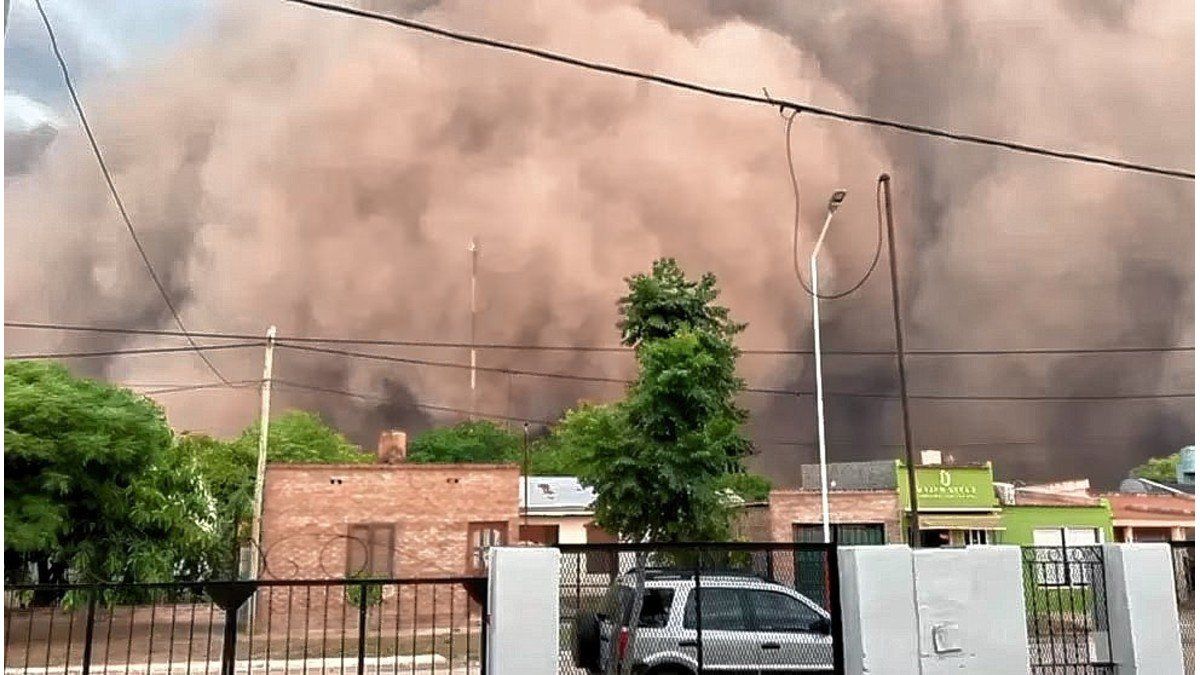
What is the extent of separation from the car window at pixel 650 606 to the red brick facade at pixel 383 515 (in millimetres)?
13306

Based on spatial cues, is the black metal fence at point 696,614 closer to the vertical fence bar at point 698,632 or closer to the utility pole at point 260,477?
the vertical fence bar at point 698,632

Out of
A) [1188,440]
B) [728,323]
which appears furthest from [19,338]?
[1188,440]

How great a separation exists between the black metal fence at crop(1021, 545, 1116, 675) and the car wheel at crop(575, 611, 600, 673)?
434cm

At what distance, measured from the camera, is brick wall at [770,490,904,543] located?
2623 cm

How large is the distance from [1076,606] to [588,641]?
17.6ft

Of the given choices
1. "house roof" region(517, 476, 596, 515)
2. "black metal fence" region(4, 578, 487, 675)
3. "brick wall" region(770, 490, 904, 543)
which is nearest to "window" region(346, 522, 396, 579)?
"black metal fence" region(4, 578, 487, 675)

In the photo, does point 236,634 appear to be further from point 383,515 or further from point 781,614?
point 383,515

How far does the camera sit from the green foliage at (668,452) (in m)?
18.5

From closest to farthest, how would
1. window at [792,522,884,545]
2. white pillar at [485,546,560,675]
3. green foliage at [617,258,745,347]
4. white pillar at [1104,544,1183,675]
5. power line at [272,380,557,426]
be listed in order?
1. white pillar at [485,546,560,675]
2. white pillar at [1104,544,1183,675]
3. green foliage at [617,258,745,347]
4. window at [792,522,884,545]
5. power line at [272,380,557,426]

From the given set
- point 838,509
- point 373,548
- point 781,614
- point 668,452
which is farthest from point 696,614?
point 838,509

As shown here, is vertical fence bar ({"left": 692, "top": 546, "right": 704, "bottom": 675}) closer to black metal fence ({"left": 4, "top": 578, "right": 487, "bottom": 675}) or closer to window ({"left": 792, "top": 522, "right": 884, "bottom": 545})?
black metal fence ({"left": 4, "top": 578, "right": 487, "bottom": 675})

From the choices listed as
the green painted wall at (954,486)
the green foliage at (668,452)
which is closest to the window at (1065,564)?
the green foliage at (668,452)

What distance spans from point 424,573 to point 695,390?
7.96 m

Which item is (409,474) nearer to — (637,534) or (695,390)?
(637,534)
